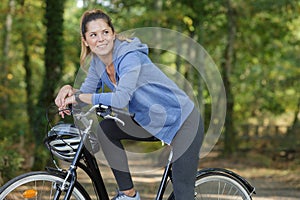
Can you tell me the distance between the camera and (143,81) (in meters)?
3.31

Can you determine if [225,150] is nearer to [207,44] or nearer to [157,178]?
[207,44]

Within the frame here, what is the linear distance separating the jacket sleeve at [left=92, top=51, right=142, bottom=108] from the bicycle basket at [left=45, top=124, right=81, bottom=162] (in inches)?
10.7

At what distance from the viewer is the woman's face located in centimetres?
337

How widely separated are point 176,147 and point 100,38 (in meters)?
0.78

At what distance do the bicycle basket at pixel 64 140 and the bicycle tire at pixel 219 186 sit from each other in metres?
0.88

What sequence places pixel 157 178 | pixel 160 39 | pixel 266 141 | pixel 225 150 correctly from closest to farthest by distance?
1. pixel 157 178
2. pixel 160 39
3. pixel 225 150
4. pixel 266 141

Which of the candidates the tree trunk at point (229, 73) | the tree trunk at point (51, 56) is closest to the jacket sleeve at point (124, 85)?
the tree trunk at point (51, 56)

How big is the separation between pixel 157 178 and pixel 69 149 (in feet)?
23.6

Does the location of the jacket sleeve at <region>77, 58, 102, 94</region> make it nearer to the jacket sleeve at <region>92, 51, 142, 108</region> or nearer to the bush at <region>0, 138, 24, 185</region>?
the jacket sleeve at <region>92, 51, 142, 108</region>

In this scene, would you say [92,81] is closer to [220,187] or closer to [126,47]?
[126,47]

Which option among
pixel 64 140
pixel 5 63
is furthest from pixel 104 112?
pixel 5 63

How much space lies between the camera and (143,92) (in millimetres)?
3322

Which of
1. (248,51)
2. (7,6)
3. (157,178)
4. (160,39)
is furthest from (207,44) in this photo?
(157,178)

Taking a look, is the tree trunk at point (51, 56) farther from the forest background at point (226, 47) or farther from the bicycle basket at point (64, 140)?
the bicycle basket at point (64, 140)
